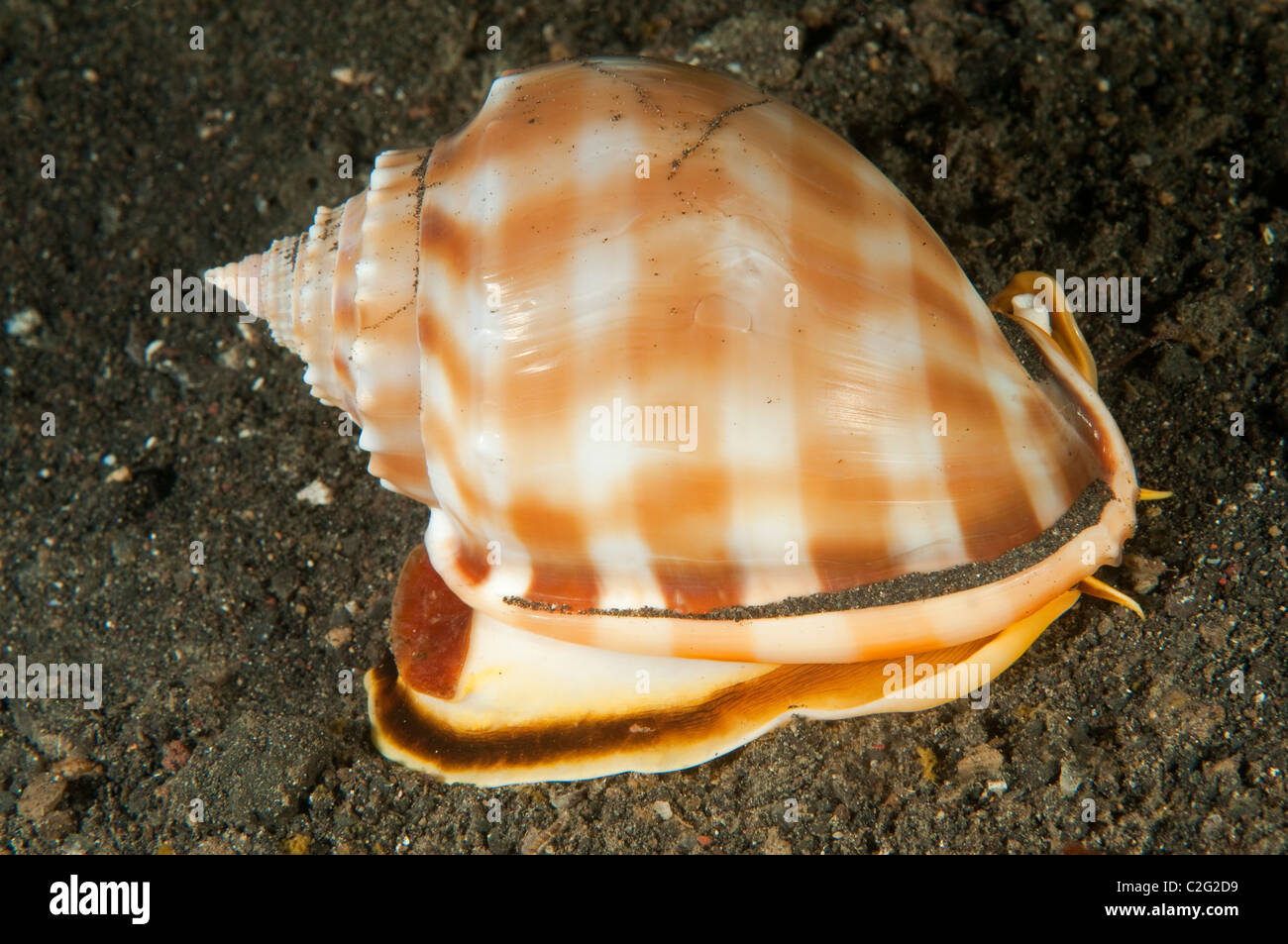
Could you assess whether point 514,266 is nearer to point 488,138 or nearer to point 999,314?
point 488,138

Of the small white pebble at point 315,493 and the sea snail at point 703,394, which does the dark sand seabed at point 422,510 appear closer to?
the small white pebble at point 315,493

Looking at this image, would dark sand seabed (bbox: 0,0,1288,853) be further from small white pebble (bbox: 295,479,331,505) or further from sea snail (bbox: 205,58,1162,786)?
sea snail (bbox: 205,58,1162,786)

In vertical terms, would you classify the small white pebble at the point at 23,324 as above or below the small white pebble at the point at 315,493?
above

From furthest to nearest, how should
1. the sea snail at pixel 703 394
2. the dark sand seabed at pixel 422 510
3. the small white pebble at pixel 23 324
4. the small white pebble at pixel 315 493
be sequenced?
1. the small white pebble at pixel 23 324
2. the small white pebble at pixel 315 493
3. the dark sand seabed at pixel 422 510
4. the sea snail at pixel 703 394

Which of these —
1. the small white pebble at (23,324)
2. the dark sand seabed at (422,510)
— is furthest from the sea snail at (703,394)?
the small white pebble at (23,324)

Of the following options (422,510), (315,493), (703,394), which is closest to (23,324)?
(315,493)

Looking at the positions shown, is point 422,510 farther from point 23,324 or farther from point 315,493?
point 23,324
